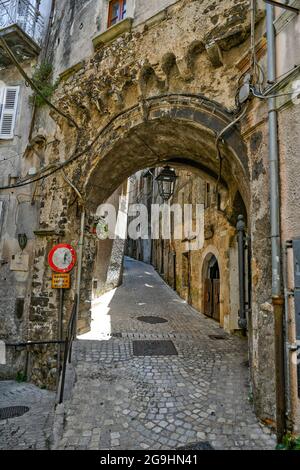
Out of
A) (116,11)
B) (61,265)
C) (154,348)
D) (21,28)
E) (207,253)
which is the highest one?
(21,28)

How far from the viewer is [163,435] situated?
2.74 m

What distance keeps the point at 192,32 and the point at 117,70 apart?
1.59 metres

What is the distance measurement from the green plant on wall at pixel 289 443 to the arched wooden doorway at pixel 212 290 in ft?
17.2

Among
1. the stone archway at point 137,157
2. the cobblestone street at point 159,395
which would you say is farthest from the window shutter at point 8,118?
the cobblestone street at point 159,395

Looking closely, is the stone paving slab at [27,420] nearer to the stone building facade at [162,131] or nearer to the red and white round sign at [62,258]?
the stone building facade at [162,131]

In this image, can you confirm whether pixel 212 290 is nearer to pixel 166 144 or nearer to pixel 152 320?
pixel 152 320

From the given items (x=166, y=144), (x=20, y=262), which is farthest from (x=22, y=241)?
(x=166, y=144)

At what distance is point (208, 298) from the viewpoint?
28.4ft

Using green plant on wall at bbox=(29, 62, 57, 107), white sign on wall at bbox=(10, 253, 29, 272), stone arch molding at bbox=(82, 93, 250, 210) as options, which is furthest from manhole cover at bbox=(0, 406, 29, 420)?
green plant on wall at bbox=(29, 62, 57, 107)

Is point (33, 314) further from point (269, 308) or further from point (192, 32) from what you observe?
point (192, 32)

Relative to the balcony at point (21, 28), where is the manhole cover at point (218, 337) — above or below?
below

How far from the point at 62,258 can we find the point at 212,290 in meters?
4.68

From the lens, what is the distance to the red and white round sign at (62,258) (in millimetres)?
6016

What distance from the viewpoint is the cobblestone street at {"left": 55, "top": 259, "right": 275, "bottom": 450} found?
2688mm
